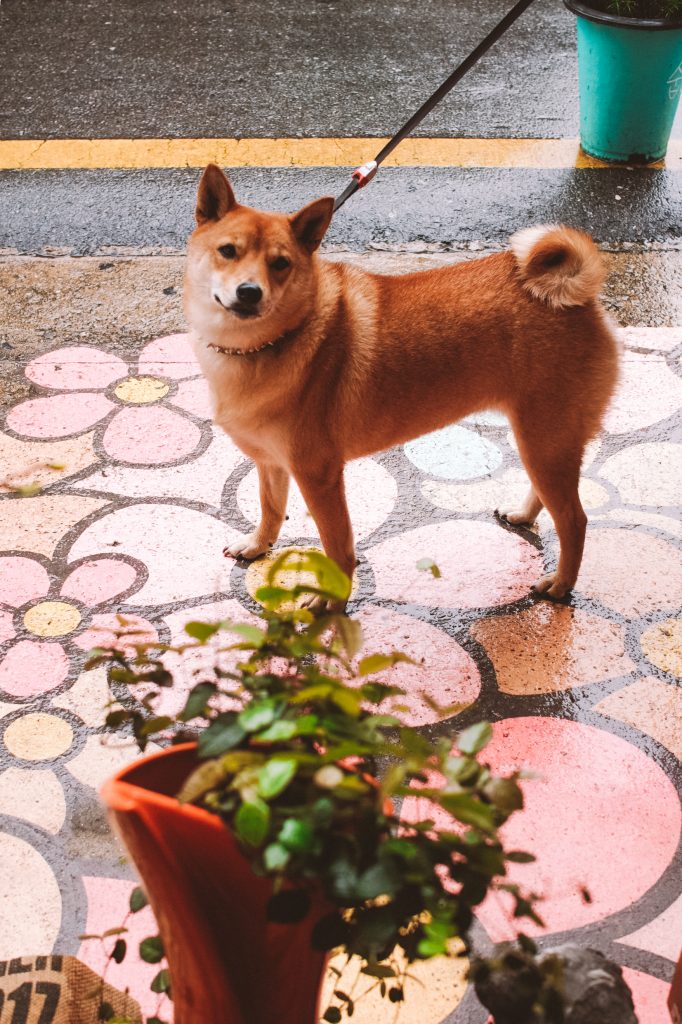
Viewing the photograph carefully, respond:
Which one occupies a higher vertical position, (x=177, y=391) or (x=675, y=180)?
(x=675, y=180)

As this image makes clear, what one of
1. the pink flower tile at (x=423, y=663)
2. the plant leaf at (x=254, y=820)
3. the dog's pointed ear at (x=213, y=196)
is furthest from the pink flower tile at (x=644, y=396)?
the plant leaf at (x=254, y=820)

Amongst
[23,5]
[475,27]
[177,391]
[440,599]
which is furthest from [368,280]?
[23,5]

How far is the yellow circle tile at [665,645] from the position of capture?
2.43 m

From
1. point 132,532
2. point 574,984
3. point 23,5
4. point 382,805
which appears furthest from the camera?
point 23,5

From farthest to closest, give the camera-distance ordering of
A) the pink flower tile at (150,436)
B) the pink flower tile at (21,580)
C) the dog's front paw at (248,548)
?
the pink flower tile at (150,436) < the dog's front paw at (248,548) < the pink flower tile at (21,580)

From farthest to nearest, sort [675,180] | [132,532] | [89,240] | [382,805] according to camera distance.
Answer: [675,180] → [89,240] → [132,532] → [382,805]

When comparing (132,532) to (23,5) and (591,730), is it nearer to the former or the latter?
(591,730)

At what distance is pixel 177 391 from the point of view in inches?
135

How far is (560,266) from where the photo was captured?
7.86ft

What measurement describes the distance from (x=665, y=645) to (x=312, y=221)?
1.38 metres

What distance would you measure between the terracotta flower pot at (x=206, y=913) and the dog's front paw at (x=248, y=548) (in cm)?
157

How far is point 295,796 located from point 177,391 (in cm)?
259

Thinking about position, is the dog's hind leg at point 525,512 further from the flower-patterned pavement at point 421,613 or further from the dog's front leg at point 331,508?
the dog's front leg at point 331,508

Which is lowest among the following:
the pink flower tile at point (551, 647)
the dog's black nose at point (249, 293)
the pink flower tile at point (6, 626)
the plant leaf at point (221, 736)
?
the pink flower tile at point (6, 626)
